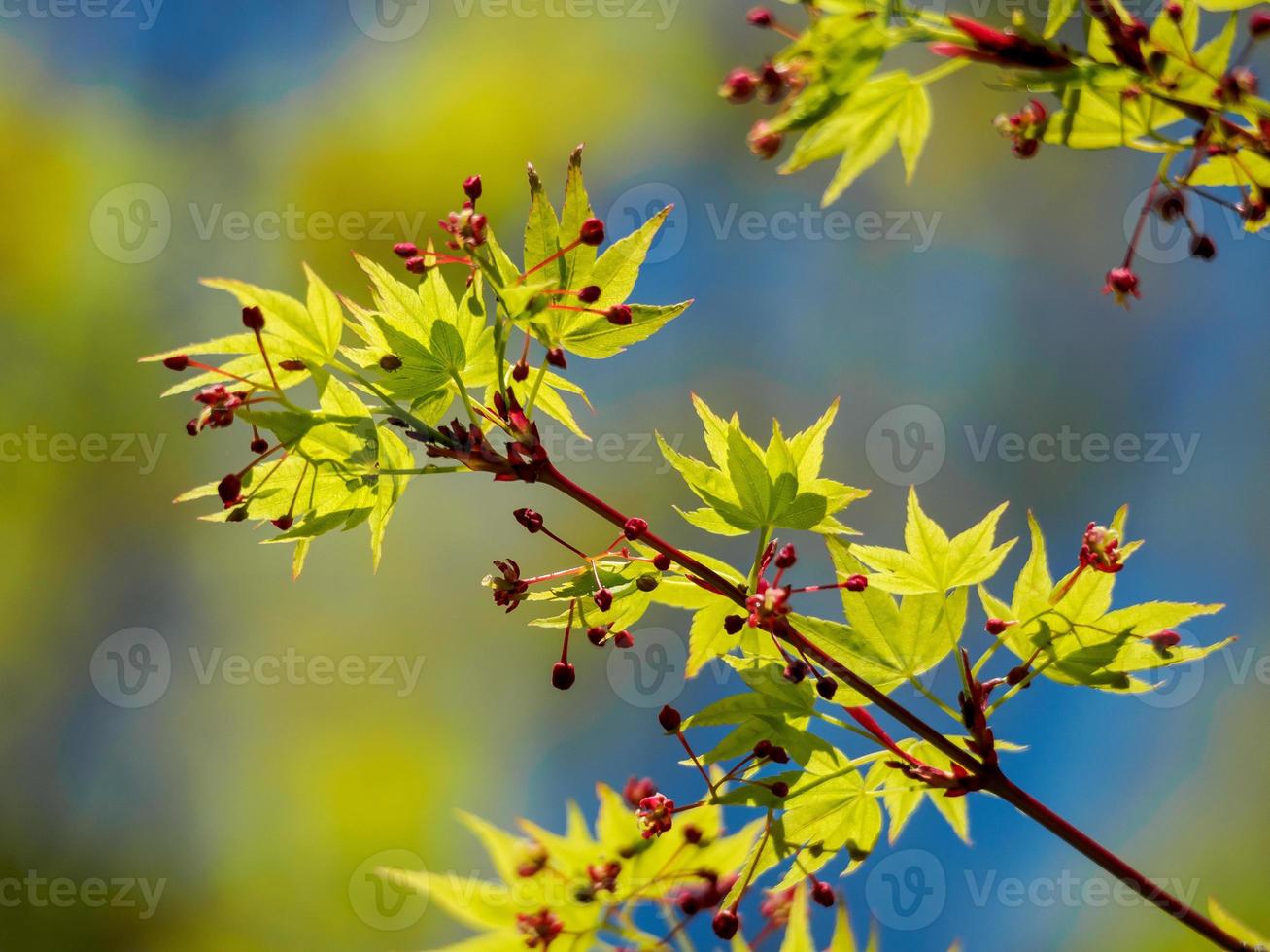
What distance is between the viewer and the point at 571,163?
1.46 m

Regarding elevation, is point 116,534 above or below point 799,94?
below

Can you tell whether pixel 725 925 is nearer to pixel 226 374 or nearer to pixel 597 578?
pixel 597 578

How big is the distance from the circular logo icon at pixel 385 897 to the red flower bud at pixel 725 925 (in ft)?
11.2

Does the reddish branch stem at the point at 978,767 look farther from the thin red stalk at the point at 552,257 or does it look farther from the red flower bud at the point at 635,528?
the thin red stalk at the point at 552,257

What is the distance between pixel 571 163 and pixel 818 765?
0.93 m

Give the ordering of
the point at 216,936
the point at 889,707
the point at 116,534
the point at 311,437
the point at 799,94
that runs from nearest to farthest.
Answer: the point at 799,94 → the point at 889,707 → the point at 311,437 → the point at 216,936 → the point at 116,534

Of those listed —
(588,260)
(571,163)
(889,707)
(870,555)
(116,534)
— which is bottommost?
(116,534)

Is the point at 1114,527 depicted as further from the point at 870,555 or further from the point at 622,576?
the point at 622,576

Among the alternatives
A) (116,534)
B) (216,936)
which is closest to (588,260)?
(216,936)

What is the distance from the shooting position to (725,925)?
5.05 ft

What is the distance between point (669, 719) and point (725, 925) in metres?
0.33

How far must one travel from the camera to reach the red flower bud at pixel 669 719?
1.49 m

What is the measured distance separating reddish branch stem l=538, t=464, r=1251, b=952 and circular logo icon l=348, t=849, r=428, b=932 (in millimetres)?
3736

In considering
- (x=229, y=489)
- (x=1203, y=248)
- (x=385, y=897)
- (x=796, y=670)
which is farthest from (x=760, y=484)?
(x=385, y=897)
